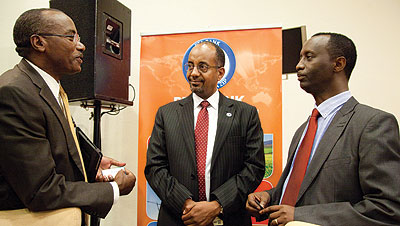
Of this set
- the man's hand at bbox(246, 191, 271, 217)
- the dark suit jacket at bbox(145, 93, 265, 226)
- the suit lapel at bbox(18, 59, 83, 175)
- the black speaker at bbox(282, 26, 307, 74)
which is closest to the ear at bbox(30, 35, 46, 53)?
the suit lapel at bbox(18, 59, 83, 175)


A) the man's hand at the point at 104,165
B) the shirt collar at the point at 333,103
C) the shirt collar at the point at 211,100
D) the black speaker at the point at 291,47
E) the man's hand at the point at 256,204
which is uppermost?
the black speaker at the point at 291,47

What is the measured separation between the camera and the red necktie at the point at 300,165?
1.71 m

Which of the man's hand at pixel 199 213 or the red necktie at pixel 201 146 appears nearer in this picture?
the man's hand at pixel 199 213

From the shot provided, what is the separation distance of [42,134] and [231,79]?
5.95 feet

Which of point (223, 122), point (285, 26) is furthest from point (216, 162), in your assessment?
point (285, 26)

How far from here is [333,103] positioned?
1.76m

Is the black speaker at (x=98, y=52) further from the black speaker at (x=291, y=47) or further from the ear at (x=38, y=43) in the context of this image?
the black speaker at (x=291, y=47)

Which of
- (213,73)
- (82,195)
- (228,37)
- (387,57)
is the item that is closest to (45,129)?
(82,195)

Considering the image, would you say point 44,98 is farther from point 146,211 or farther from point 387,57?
point 387,57

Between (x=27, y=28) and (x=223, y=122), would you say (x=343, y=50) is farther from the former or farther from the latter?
(x=27, y=28)

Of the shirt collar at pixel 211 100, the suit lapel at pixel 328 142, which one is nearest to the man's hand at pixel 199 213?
the suit lapel at pixel 328 142

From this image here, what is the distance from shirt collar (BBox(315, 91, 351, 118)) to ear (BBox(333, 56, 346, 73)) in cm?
13

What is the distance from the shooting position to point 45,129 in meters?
1.52

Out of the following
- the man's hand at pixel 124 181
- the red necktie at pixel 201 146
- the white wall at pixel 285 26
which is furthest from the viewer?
the white wall at pixel 285 26
